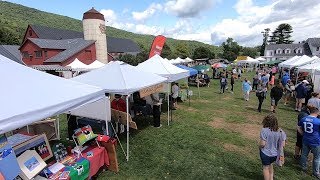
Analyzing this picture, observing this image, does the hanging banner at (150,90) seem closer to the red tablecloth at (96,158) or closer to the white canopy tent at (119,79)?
the white canopy tent at (119,79)

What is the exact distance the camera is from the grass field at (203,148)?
638 cm

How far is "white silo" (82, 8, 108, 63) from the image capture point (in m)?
44.7

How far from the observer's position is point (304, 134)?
6.07 m

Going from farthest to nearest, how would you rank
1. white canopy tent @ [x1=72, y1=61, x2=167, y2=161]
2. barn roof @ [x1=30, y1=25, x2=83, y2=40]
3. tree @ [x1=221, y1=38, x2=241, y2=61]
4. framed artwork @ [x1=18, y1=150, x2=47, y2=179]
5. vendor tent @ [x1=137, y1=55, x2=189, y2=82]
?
1. tree @ [x1=221, y1=38, x2=241, y2=61]
2. barn roof @ [x1=30, y1=25, x2=83, y2=40]
3. vendor tent @ [x1=137, y1=55, x2=189, y2=82]
4. white canopy tent @ [x1=72, y1=61, x2=167, y2=161]
5. framed artwork @ [x1=18, y1=150, x2=47, y2=179]

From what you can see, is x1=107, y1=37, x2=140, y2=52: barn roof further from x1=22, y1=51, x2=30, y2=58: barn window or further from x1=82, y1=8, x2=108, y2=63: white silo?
x1=22, y1=51, x2=30, y2=58: barn window

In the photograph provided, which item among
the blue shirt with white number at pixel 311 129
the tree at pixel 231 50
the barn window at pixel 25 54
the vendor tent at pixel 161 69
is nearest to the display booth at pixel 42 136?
the blue shirt with white number at pixel 311 129

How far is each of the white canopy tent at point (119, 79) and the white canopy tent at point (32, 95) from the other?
1.72 metres

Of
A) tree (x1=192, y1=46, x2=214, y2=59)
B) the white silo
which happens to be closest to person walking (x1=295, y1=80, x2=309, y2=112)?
the white silo

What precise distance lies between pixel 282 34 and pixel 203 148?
116741mm

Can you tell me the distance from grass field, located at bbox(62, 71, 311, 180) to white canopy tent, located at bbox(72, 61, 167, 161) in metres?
0.94

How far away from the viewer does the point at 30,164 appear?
15.3 feet

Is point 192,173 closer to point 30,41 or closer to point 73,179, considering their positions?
point 73,179

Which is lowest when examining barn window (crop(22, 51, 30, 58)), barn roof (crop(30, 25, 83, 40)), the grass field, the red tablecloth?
the grass field

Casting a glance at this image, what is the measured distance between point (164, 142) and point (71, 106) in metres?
4.54
